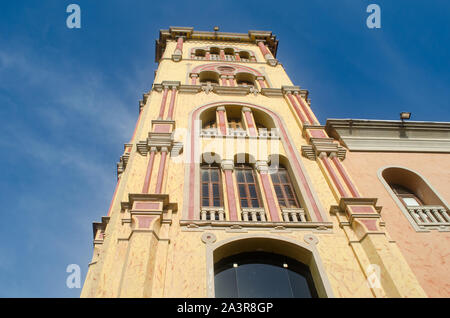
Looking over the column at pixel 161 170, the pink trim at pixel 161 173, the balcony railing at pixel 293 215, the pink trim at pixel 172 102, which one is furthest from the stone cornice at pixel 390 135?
the pink trim at pixel 161 173

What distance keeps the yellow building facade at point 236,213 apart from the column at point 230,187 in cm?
4

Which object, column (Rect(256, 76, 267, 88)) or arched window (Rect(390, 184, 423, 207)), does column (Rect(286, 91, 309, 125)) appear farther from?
arched window (Rect(390, 184, 423, 207))

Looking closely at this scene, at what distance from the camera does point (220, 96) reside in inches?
683

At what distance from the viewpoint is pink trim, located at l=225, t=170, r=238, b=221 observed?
32.5 ft

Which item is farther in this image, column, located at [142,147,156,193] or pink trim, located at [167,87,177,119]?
pink trim, located at [167,87,177,119]

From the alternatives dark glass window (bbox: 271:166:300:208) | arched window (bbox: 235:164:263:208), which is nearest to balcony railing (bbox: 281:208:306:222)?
dark glass window (bbox: 271:166:300:208)

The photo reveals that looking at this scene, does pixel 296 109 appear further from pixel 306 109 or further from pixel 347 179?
pixel 347 179

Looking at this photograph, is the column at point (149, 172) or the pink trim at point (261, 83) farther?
the pink trim at point (261, 83)

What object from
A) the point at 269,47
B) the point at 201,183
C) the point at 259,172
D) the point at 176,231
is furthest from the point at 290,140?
the point at 269,47

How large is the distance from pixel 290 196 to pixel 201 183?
9.09 feet

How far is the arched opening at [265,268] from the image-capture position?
8102mm

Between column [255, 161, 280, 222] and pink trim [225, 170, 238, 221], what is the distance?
97 cm

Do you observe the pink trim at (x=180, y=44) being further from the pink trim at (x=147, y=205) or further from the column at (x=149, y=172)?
the pink trim at (x=147, y=205)

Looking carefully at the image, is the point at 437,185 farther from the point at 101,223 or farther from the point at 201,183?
the point at 101,223
